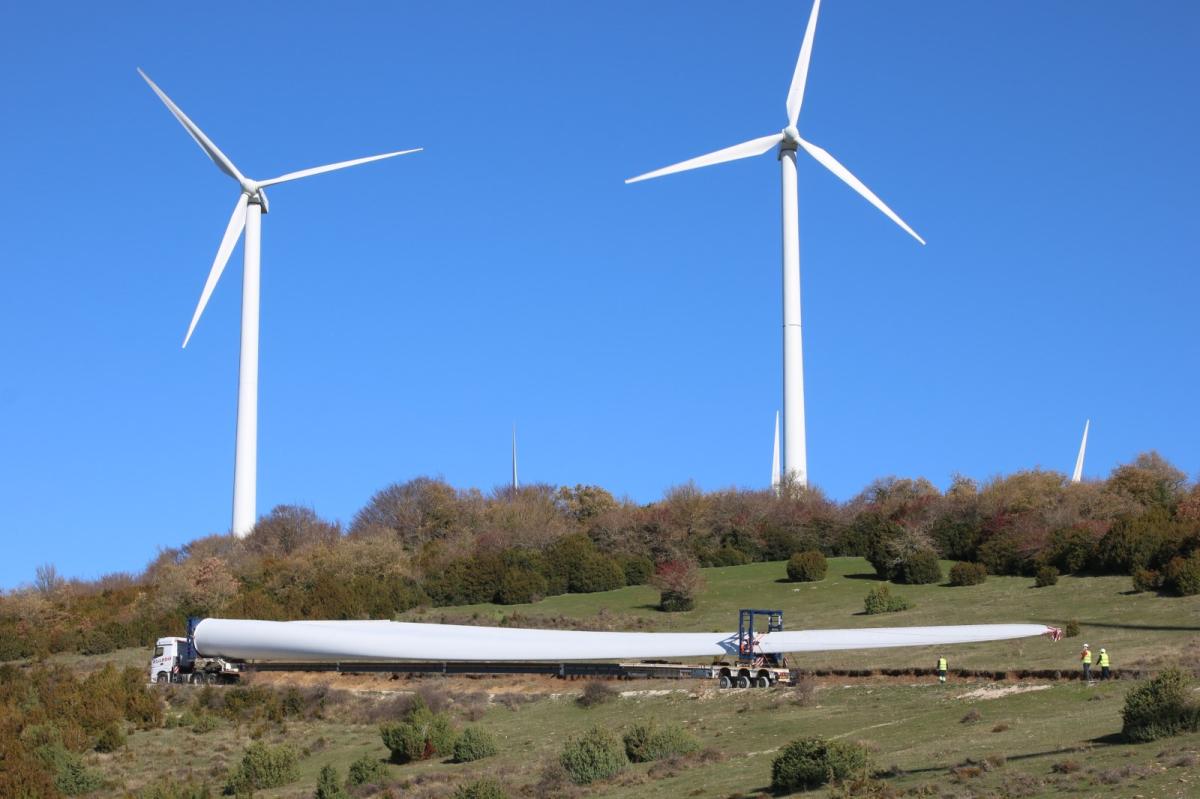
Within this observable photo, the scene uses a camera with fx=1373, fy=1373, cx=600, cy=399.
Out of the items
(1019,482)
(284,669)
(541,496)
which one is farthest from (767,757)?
(541,496)

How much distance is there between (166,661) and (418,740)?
2281cm

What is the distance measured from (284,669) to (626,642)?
16.5m

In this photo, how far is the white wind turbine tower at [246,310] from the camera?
80.0 m

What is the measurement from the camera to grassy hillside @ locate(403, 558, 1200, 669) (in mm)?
41344

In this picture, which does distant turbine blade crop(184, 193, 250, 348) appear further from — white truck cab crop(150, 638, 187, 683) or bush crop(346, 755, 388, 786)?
bush crop(346, 755, 388, 786)

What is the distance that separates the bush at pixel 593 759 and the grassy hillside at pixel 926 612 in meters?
14.0

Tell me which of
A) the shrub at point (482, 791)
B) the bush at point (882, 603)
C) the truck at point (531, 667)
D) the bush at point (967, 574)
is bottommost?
the shrub at point (482, 791)

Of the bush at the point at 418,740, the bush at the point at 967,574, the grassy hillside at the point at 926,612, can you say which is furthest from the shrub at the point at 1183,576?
the bush at the point at 418,740

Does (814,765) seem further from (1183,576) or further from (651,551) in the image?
(651,551)

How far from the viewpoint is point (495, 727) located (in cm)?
4031

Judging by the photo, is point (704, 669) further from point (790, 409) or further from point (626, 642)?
point (790, 409)

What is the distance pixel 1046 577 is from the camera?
57250mm

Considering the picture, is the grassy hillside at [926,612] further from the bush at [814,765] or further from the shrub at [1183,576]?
the bush at [814,765]

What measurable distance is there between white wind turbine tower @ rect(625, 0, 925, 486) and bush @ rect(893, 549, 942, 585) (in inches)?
424
